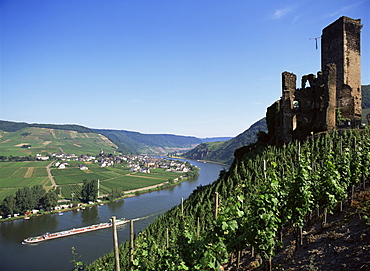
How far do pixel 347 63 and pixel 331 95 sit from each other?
4871mm

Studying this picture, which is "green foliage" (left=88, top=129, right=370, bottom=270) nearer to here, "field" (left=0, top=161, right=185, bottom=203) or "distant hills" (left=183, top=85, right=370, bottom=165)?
"field" (left=0, top=161, right=185, bottom=203)

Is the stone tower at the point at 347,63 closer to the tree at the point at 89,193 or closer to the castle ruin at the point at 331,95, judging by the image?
the castle ruin at the point at 331,95

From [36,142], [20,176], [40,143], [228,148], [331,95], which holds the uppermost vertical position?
[331,95]

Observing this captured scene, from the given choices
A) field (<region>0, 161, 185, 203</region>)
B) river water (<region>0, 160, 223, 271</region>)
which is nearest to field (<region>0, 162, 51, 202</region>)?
field (<region>0, 161, 185, 203</region>)

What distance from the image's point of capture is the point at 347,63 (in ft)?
78.0

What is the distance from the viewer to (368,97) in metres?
110

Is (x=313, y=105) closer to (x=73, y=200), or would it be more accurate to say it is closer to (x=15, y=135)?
(x=73, y=200)

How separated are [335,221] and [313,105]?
636 inches

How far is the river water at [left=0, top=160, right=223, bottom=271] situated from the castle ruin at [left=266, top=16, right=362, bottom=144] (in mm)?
15120

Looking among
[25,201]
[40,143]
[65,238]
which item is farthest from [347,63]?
[40,143]

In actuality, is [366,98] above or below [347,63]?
above

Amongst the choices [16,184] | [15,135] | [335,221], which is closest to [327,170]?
[335,221]

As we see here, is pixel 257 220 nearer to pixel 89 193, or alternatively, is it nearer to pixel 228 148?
pixel 89 193

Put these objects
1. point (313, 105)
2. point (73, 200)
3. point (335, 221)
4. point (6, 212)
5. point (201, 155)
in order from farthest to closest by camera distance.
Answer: point (201, 155)
point (73, 200)
point (6, 212)
point (313, 105)
point (335, 221)
